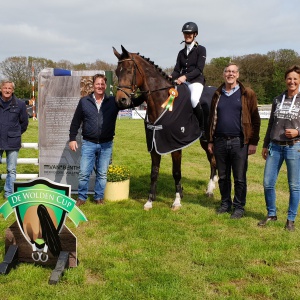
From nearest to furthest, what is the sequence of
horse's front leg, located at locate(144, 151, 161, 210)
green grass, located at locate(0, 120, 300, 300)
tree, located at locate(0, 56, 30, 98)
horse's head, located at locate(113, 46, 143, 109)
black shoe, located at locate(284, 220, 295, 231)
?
green grass, located at locate(0, 120, 300, 300), black shoe, located at locate(284, 220, 295, 231), horse's head, located at locate(113, 46, 143, 109), horse's front leg, located at locate(144, 151, 161, 210), tree, located at locate(0, 56, 30, 98)

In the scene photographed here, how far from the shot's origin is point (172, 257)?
13.7 feet

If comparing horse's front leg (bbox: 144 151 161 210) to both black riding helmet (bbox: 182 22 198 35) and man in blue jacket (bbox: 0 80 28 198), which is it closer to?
black riding helmet (bbox: 182 22 198 35)

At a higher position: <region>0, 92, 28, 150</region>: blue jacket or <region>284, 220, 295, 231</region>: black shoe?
<region>0, 92, 28, 150</region>: blue jacket

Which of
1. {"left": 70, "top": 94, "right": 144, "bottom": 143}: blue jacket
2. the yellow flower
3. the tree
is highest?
the tree

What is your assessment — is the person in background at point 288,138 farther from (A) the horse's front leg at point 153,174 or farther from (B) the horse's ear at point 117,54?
(B) the horse's ear at point 117,54

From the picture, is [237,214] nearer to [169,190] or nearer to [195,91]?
[169,190]

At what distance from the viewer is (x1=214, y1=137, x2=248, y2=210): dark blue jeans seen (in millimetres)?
5422

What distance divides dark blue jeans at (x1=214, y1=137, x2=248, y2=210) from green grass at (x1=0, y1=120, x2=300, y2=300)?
1.24ft

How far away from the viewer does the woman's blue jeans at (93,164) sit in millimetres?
6070

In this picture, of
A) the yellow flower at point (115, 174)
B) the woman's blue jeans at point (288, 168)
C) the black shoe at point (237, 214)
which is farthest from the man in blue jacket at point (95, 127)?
the woman's blue jeans at point (288, 168)

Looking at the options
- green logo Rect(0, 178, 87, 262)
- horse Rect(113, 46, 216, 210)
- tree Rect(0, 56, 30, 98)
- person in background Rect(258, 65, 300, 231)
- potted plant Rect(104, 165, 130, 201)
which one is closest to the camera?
green logo Rect(0, 178, 87, 262)

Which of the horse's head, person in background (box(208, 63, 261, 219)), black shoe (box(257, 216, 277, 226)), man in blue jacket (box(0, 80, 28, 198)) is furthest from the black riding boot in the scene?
man in blue jacket (box(0, 80, 28, 198))

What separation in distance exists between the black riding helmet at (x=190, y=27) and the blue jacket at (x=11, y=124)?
3194mm

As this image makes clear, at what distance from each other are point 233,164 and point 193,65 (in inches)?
78.1
